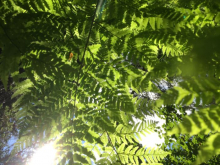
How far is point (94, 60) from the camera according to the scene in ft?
4.77

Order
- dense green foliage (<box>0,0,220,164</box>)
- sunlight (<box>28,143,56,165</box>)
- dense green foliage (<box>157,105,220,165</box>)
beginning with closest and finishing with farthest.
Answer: dense green foliage (<box>0,0,220,164</box>)
sunlight (<box>28,143,56,165</box>)
dense green foliage (<box>157,105,220,165</box>)

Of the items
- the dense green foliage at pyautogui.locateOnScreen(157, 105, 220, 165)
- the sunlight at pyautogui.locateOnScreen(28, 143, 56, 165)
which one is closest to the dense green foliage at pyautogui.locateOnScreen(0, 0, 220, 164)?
the sunlight at pyautogui.locateOnScreen(28, 143, 56, 165)

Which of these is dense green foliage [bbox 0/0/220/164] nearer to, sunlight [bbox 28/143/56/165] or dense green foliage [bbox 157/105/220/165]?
sunlight [bbox 28/143/56/165]

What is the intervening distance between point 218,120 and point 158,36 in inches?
27.1

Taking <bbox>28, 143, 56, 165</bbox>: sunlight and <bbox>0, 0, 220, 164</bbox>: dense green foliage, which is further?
<bbox>28, 143, 56, 165</bbox>: sunlight

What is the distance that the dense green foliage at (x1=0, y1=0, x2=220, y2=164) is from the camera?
981 mm

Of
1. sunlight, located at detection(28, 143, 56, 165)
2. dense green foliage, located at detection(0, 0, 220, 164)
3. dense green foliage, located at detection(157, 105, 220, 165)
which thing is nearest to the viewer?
dense green foliage, located at detection(0, 0, 220, 164)

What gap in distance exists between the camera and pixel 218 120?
729 millimetres

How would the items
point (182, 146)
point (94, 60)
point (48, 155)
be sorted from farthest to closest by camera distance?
point (182, 146)
point (48, 155)
point (94, 60)

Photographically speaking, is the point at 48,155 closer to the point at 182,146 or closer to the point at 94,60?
the point at 94,60

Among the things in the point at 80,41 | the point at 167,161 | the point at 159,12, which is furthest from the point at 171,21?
the point at 167,161

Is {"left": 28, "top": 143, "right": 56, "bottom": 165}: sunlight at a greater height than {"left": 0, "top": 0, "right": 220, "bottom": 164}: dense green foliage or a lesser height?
lesser

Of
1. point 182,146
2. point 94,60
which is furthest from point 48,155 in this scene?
point 182,146

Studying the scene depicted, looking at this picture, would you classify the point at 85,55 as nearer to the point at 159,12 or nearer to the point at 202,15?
the point at 159,12
